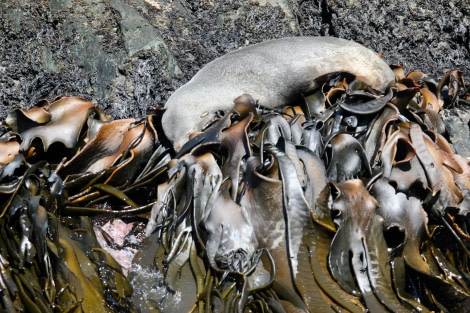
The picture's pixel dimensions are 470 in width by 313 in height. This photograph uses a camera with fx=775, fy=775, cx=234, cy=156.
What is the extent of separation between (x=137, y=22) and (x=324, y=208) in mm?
2252

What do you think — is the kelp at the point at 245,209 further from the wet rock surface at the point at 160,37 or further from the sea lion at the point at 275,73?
the wet rock surface at the point at 160,37

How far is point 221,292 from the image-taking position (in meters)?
3.47

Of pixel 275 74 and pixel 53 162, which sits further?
pixel 275 74

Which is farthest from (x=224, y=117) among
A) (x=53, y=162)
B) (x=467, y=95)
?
(x=467, y=95)

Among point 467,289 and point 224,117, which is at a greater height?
point 224,117

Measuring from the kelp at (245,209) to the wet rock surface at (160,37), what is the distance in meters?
0.61

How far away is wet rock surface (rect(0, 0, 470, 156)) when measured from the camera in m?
5.08

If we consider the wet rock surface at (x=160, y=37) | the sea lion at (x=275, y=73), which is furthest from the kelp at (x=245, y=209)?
the wet rock surface at (x=160, y=37)

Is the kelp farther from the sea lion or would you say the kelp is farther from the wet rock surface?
the wet rock surface

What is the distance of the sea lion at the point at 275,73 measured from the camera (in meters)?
4.71

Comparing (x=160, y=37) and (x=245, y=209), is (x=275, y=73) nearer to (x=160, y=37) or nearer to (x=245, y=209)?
(x=160, y=37)

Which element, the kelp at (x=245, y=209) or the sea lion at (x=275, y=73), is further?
the sea lion at (x=275, y=73)

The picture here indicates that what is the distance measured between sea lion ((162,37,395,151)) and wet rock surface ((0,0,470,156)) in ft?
1.52

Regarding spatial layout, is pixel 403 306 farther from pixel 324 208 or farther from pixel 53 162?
pixel 53 162
